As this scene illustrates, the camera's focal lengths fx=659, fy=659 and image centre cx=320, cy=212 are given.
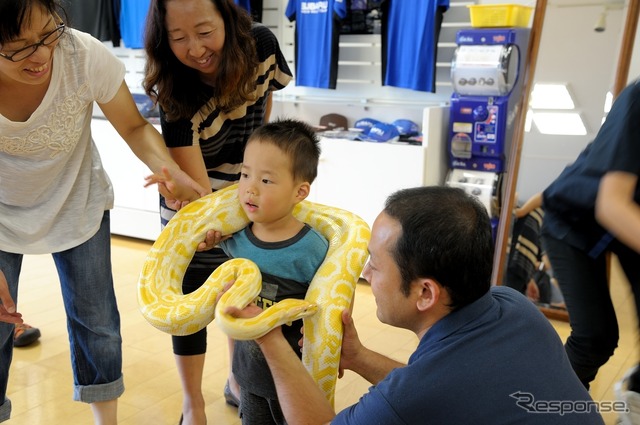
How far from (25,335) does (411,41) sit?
117 inches

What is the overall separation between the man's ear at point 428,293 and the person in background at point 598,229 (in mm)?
708

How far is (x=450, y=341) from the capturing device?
4.16 feet

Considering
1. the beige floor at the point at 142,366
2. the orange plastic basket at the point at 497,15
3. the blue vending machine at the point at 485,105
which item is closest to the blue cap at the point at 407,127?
the blue vending machine at the point at 485,105

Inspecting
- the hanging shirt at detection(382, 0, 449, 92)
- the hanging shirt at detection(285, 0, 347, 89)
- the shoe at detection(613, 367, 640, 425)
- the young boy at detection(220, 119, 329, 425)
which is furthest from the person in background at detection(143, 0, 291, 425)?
the hanging shirt at detection(285, 0, 347, 89)

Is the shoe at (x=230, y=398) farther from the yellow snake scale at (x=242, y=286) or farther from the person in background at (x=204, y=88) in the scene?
the yellow snake scale at (x=242, y=286)

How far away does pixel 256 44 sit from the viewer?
7.23ft

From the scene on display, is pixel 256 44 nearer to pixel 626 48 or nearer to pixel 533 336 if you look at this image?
pixel 533 336

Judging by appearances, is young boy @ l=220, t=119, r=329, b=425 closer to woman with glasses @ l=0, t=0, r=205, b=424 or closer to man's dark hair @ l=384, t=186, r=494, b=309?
woman with glasses @ l=0, t=0, r=205, b=424

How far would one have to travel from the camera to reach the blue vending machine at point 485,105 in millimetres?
4031

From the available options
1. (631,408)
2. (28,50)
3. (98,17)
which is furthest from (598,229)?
(98,17)

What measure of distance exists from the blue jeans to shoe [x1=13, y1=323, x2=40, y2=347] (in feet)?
4.27

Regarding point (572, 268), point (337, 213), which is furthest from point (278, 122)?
point (572, 268)

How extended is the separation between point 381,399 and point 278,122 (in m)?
0.88

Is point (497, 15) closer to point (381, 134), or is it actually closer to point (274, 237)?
point (381, 134)
